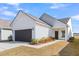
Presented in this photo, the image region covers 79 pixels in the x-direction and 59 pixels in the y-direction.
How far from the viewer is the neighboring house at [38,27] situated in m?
8.75

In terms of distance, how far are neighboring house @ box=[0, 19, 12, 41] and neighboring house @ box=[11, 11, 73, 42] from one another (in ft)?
1.02

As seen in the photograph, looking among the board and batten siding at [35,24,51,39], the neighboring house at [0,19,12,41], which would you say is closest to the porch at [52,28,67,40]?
the board and batten siding at [35,24,51,39]

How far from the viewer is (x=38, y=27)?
354 inches

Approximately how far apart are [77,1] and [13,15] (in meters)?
2.93

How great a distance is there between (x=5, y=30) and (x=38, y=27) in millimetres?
2076

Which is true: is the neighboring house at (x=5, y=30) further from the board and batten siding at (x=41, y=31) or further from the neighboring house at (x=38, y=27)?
the board and batten siding at (x=41, y=31)

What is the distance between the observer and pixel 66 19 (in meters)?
8.81

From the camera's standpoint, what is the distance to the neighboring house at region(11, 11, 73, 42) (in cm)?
875

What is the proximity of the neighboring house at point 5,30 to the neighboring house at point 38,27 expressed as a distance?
0.31 m

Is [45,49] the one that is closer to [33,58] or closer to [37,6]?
[33,58]

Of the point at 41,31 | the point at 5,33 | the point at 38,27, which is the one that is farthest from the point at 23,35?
the point at 5,33

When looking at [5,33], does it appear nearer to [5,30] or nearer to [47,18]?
[5,30]

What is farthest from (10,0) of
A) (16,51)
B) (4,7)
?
(16,51)

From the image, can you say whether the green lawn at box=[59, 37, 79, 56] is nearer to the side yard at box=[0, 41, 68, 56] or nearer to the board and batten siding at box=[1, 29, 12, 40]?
the side yard at box=[0, 41, 68, 56]
